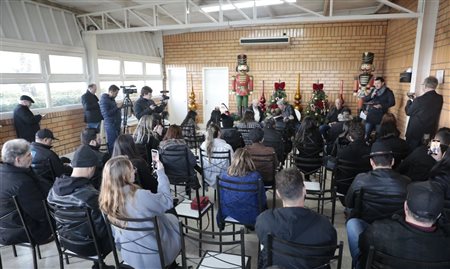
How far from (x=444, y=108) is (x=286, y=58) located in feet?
15.6

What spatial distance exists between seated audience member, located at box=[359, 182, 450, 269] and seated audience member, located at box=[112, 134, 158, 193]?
1901 millimetres

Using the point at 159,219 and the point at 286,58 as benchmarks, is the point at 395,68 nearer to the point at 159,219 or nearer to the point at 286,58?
the point at 286,58

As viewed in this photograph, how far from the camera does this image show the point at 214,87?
9039 millimetres

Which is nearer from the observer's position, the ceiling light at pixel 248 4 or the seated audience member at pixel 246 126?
the seated audience member at pixel 246 126

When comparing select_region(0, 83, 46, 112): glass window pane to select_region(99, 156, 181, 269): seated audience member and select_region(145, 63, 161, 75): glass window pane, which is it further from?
select_region(99, 156, 181, 269): seated audience member

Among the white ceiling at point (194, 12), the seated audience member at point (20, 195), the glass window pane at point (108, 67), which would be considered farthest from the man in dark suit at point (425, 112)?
the glass window pane at point (108, 67)

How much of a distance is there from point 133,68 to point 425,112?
23.7 ft

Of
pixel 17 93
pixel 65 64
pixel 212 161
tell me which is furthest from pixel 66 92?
pixel 212 161

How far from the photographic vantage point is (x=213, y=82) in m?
9.01

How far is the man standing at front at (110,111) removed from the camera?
5.59m

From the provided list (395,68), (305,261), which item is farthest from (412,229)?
(395,68)

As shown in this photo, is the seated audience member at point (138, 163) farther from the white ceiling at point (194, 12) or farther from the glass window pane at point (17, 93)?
the white ceiling at point (194, 12)

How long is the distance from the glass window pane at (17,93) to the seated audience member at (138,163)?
3.41m

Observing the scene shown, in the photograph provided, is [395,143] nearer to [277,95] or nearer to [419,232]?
[419,232]
